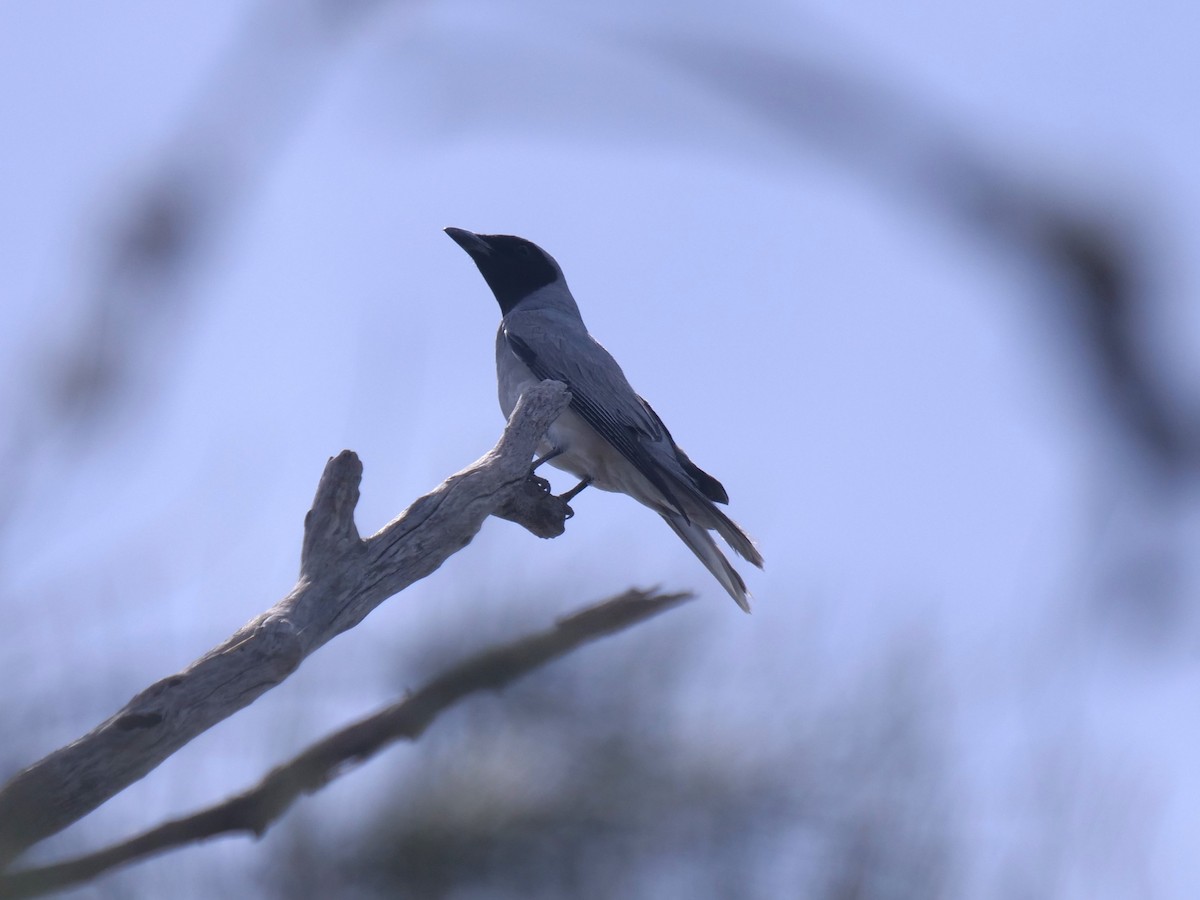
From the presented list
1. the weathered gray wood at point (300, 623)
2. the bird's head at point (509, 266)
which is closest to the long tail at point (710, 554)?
the weathered gray wood at point (300, 623)

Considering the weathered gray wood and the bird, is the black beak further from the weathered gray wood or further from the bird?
the weathered gray wood

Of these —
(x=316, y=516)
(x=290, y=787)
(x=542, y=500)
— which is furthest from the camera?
(x=542, y=500)

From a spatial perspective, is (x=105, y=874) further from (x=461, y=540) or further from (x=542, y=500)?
(x=542, y=500)

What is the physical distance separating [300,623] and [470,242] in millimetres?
4638

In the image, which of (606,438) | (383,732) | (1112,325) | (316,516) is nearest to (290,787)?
(383,732)

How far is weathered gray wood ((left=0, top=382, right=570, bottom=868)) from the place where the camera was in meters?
2.66

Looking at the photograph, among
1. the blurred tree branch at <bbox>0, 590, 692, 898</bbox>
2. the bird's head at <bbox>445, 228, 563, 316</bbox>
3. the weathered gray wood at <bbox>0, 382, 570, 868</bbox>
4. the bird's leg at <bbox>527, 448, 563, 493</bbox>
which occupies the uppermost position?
the bird's head at <bbox>445, 228, 563, 316</bbox>

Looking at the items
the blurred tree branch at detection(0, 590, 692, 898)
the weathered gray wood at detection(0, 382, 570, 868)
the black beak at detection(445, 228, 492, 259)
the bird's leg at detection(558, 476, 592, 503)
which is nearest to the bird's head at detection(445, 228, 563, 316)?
the black beak at detection(445, 228, 492, 259)

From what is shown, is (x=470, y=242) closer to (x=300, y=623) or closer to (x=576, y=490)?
(x=576, y=490)

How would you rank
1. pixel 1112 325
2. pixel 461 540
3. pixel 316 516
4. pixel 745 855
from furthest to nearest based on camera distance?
1. pixel 461 540
2. pixel 316 516
3. pixel 745 855
4. pixel 1112 325

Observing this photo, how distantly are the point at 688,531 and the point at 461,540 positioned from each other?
7.81 feet

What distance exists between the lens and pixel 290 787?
2582 mm

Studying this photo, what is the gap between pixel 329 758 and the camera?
8.67 ft

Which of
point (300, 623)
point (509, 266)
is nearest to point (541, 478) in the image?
point (300, 623)
